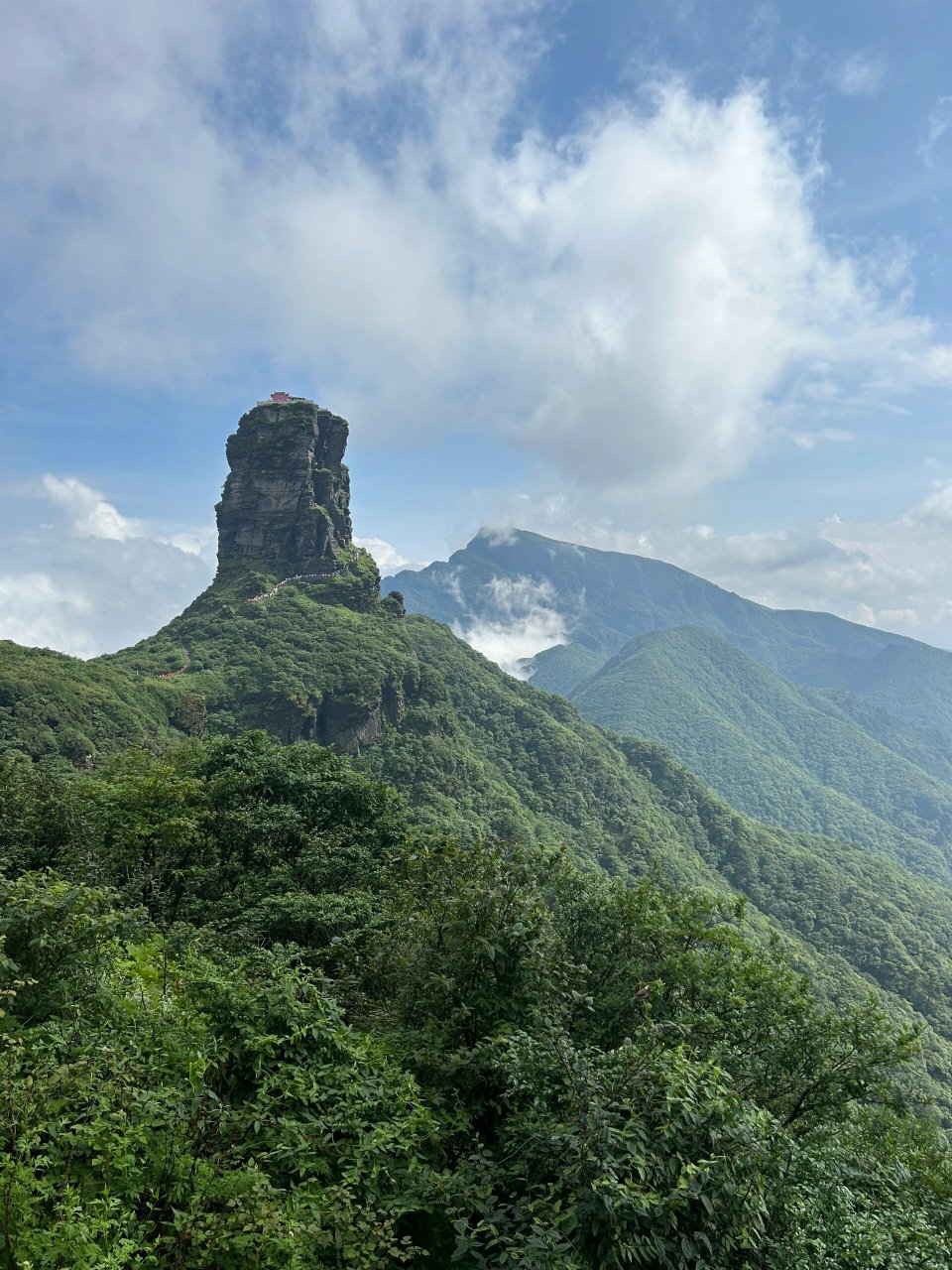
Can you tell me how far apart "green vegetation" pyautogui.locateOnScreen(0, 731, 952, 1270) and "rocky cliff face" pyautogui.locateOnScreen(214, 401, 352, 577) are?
357 feet

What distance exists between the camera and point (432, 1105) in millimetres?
7609

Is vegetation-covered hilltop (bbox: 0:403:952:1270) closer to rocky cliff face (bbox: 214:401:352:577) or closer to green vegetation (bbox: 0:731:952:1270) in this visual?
green vegetation (bbox: 0:731:952:1270)

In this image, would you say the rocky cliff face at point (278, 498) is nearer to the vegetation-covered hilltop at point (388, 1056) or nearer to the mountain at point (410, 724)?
the mountain at point (410, 724)

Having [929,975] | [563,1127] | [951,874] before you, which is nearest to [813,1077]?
[563,1127]

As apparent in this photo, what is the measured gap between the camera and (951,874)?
571ft

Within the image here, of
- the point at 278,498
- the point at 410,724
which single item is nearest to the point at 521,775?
the point at 410,724

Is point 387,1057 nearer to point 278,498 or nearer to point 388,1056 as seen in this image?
point 388,1056

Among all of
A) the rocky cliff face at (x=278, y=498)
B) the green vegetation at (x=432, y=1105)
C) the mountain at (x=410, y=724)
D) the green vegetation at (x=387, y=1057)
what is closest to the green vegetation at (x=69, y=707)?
the mountain at (x=410, y=724)

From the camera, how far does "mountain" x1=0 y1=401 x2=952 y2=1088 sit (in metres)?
68.7

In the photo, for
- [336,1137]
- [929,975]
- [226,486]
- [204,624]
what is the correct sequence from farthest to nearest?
[226,486], [204,624], [929,975], [336,1137]

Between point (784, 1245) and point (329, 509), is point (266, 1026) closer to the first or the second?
point (784, 1245)

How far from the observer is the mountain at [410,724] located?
225ft

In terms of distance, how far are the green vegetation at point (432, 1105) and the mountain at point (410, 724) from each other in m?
49.4

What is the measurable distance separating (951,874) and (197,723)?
202893 millimetres
